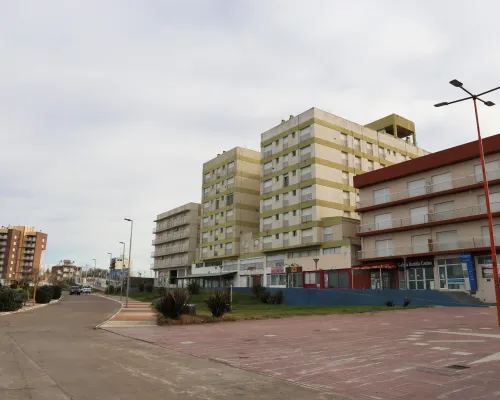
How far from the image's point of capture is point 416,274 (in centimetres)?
4100

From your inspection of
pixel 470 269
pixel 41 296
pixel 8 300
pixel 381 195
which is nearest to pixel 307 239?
pixel 381 195

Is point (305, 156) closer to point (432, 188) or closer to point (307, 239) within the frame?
point (307, 239)

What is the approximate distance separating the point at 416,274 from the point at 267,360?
1384 inches

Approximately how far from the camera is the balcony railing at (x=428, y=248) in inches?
1415

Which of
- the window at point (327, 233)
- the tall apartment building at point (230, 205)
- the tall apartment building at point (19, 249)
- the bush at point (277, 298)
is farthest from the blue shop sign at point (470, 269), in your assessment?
the tall apartment building at point (19, 249)

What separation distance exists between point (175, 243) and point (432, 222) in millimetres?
66619

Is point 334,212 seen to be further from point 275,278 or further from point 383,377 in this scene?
point 383,377

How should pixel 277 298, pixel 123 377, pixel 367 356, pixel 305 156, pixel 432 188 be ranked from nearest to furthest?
pixel 123 377
pixel 367 356
pixel 432 188
pixel 277 298
pixel 305 156

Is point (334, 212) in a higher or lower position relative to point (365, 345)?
higher

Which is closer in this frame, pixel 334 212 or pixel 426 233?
pixel 426 233

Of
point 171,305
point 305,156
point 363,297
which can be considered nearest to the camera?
point 171,305

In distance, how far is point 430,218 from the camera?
4028cm

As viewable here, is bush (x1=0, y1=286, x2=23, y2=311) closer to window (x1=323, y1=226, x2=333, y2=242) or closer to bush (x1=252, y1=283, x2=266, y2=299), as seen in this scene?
bush (x1=252, y1=283, x2=266, y2=299)

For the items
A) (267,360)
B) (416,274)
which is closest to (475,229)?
(416,274)
